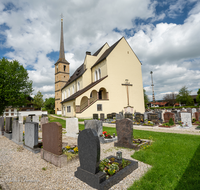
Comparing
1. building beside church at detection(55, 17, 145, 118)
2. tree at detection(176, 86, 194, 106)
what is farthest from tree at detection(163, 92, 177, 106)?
building beside church at detection(55, 17, 145, 118)

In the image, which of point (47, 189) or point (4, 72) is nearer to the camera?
point (47, 189)

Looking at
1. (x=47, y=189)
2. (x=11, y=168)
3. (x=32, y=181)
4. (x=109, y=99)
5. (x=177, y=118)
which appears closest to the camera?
(x=47, y=189)

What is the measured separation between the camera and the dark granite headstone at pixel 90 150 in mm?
3270

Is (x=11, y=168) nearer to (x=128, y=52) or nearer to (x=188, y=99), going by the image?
(x=128, y=52)

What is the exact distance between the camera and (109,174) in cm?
348

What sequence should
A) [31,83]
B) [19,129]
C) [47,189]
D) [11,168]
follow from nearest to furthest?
[47,189], [11,168], [19,129], [31,83]

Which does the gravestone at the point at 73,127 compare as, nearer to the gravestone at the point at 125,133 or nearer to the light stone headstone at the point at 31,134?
the light stone headstone at the point at 31,134

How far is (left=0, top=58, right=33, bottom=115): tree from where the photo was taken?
911 inches

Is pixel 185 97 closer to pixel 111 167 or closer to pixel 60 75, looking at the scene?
pixel 60 75

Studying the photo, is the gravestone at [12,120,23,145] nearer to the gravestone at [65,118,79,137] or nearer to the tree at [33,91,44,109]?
the gravestone at [65,118,79,137]

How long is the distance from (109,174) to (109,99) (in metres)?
20.4

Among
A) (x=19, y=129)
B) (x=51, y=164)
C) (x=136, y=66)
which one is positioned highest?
(x=136, y=66)

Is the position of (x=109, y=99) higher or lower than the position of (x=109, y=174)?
higher

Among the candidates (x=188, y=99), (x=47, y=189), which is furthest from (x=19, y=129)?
(x=188, y=99)
